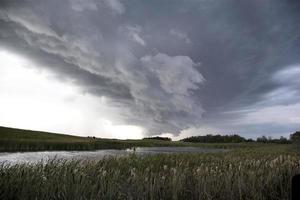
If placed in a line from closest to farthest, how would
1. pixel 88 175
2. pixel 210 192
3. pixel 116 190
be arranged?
pixel 116 190
pixel 210 192
pixel 88 175

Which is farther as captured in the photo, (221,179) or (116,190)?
(221,179)

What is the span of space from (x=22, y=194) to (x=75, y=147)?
42.4 meters

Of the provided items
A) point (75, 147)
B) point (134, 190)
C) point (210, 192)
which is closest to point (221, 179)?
point (210, 192)

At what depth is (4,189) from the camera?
6.58m

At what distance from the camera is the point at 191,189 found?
25.5 feet

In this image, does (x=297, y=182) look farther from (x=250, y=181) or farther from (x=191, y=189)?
(x=250, y=181)

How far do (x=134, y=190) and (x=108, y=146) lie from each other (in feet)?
166

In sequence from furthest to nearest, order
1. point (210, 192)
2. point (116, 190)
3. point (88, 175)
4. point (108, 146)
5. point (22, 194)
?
point (108, 146)
point (88, 175)
point (210, 192)
point (116, 190)
point (22, 194)

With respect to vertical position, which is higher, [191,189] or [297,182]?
[297,182]

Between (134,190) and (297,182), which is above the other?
(297,182)

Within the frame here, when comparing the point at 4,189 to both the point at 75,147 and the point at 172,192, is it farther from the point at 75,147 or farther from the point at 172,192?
the point at 75,147

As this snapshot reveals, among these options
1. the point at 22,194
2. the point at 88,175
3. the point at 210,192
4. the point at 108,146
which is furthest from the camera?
the point at 108,146

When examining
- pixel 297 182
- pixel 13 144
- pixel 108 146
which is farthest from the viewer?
pixel 108 146

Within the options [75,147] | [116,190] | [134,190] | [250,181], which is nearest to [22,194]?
[116,190]
